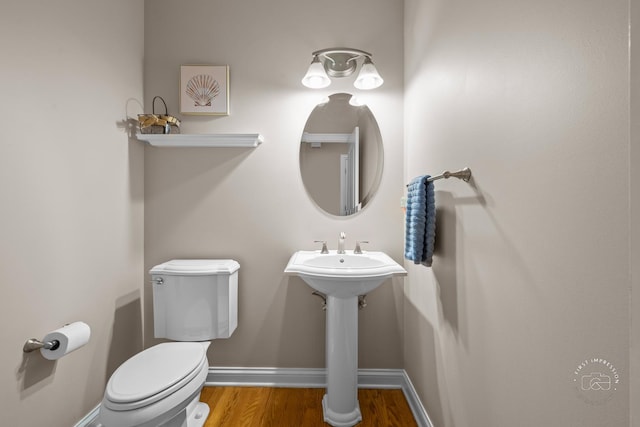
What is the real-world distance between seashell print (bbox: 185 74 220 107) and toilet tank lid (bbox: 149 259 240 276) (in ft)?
3.24

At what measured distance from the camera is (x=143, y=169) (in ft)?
6.64

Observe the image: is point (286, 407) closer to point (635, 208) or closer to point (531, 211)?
point (531, 211)

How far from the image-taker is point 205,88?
6.58 feet

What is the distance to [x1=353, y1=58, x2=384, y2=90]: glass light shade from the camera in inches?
75.0

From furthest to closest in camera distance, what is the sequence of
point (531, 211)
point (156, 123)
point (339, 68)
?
1. point (339, 68)
2. point (156, 123)
3. point (531, 211)

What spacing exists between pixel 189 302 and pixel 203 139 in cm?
95

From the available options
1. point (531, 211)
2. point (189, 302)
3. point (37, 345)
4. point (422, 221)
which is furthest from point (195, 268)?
point (531, 211)

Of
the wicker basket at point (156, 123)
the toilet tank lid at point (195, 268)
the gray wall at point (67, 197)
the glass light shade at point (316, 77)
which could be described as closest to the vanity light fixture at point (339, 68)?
the glass light shade at point (316, 77)

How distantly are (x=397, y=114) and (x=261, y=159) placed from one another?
0.92 m

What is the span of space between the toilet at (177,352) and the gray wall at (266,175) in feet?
0.75

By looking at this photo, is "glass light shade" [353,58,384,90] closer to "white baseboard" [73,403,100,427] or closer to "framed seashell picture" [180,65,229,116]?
"framed seashell picture" [180,65,229,116]

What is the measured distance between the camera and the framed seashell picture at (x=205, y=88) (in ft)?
6.58
